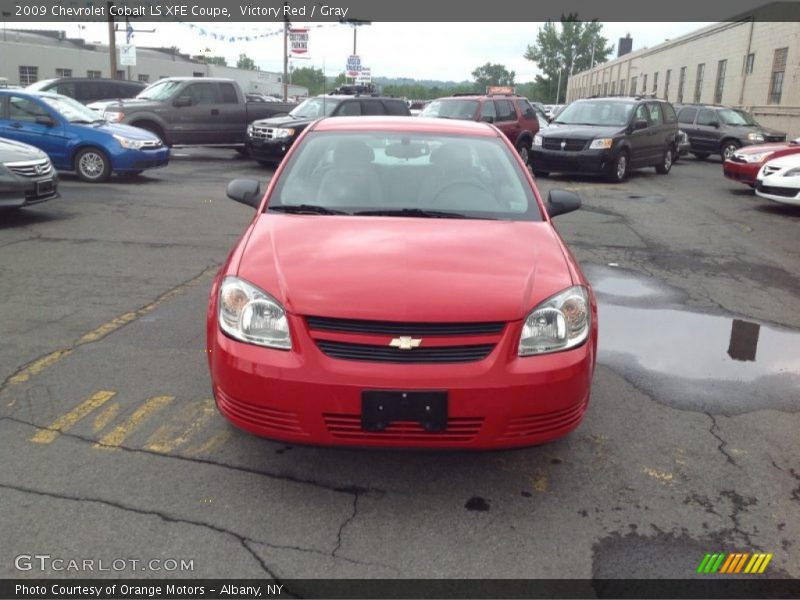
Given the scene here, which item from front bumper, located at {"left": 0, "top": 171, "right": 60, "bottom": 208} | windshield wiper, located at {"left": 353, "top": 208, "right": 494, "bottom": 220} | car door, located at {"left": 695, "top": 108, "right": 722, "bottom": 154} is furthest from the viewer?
car door, located at {"left": 695, "top": 108, "right": 722, "bottom": 154}

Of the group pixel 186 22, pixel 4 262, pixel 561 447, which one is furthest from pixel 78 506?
pixel 186 22

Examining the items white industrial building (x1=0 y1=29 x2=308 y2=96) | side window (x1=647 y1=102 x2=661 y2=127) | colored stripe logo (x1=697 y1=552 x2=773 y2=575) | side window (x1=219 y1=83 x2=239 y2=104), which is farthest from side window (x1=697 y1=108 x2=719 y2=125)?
white industrial building (x1=0 y1=29 x2=308 y2=96)

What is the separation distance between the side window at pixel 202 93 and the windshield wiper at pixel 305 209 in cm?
1474

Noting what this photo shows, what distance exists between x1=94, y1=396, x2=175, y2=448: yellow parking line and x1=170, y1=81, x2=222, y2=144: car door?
14431 mm

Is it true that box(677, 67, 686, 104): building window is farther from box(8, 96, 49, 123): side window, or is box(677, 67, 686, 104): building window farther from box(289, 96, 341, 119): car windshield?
box(8, 96, 49, 123): side window

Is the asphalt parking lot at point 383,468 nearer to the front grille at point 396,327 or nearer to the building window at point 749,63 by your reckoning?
the front grille at point 396,327

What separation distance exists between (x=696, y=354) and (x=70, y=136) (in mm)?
11607

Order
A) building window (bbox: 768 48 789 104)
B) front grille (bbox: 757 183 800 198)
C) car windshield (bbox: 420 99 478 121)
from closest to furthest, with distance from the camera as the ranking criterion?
1. front grille (bbox: 757 183 800 198)
2. car windshield (bbox: 420 99 478 121)
3. building window (bbox: 768 48 789 104)

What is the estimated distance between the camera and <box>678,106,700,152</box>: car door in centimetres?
2311

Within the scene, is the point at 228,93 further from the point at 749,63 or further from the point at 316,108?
the point at 749,63

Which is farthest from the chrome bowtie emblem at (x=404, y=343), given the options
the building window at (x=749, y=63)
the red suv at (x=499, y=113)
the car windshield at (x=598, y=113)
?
the building window at (x=749, y=63)

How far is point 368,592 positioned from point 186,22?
36.2m

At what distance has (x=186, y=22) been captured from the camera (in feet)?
Result: 113

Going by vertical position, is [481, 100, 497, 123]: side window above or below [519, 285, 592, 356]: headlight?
above
